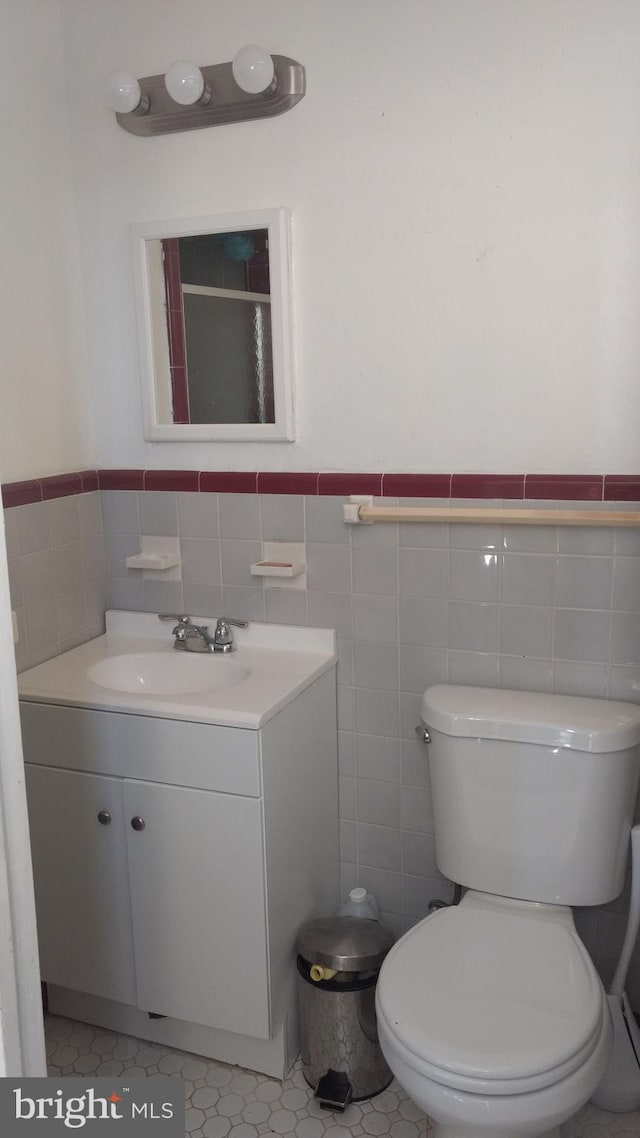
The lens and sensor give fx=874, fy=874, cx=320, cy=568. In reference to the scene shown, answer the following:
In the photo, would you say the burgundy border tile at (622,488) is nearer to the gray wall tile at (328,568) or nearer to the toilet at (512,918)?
the toilet at (512,918)

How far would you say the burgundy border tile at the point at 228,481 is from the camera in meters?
2.05

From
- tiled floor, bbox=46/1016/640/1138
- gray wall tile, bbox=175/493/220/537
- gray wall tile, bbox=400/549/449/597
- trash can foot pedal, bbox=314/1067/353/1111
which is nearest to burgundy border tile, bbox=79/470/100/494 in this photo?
gray wall tile, bbox=175/493/220/537

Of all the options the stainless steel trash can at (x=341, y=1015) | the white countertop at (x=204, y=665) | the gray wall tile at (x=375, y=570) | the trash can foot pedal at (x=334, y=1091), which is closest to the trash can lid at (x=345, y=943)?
the stainless steel trash can at (x=341, y=1015)

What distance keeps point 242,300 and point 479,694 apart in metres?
1.01

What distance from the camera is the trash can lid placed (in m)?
1.76

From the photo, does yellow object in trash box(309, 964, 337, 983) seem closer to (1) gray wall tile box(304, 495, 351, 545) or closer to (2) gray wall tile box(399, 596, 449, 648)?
(2) gray wall tile box(399, 596, 449, 648)

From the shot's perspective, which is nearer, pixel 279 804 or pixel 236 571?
pixel 279 804

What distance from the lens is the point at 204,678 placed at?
2.04m

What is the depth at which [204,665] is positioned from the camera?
2.05 m

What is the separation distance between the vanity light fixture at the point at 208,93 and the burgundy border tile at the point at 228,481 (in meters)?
0.77

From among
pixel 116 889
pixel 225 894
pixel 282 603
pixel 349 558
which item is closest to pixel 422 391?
pixel 349 558

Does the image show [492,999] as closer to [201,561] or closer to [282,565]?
[282,565]

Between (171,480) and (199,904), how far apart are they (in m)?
0.97

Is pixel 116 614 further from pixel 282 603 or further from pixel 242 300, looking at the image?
pixel 242 300
